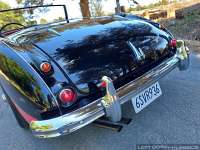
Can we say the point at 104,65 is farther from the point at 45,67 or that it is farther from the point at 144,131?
the point at 144,131

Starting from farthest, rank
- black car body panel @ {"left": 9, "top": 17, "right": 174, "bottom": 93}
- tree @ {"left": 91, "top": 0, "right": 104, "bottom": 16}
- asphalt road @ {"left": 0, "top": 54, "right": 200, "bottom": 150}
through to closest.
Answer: tree @ {"left": 91, "top": 0, "right": 104, "bottom": 16}
asphalt road @ {"left": 0, "top": 54, "right": 200, "bottom": 150}
black car body panel @ {"left": 9, "top": 17, "right": 174, "bottom": 93}

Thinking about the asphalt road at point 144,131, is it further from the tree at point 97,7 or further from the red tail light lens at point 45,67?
the tree at point 97,7

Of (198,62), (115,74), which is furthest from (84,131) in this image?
(198,62)

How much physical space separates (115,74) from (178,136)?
0.87 m

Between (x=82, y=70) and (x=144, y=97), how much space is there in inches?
28.9

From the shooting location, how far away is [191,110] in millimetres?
3221

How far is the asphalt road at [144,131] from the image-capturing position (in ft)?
9.25

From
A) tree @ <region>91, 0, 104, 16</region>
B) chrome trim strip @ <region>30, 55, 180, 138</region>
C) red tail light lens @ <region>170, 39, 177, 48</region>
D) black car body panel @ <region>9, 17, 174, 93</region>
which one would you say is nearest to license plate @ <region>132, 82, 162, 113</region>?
chrome trim strip @ <region>30, 55, 180, 138</region>

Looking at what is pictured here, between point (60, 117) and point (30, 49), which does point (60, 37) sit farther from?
point (60, 117)

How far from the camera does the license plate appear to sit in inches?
112

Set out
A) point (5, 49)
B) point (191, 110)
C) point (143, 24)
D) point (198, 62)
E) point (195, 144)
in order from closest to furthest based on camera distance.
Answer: point (195, 144) < point (5, 49) < point (191, 110) < point (143, 24) < point (198, 62)

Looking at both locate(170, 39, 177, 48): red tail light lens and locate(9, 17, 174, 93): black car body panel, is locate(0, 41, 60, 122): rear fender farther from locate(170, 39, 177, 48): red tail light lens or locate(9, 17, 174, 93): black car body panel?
locate(170, 39, 177, 48): red tail light lens

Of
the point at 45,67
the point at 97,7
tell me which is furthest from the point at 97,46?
the point at 97,7

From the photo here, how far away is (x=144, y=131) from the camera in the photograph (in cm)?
299
